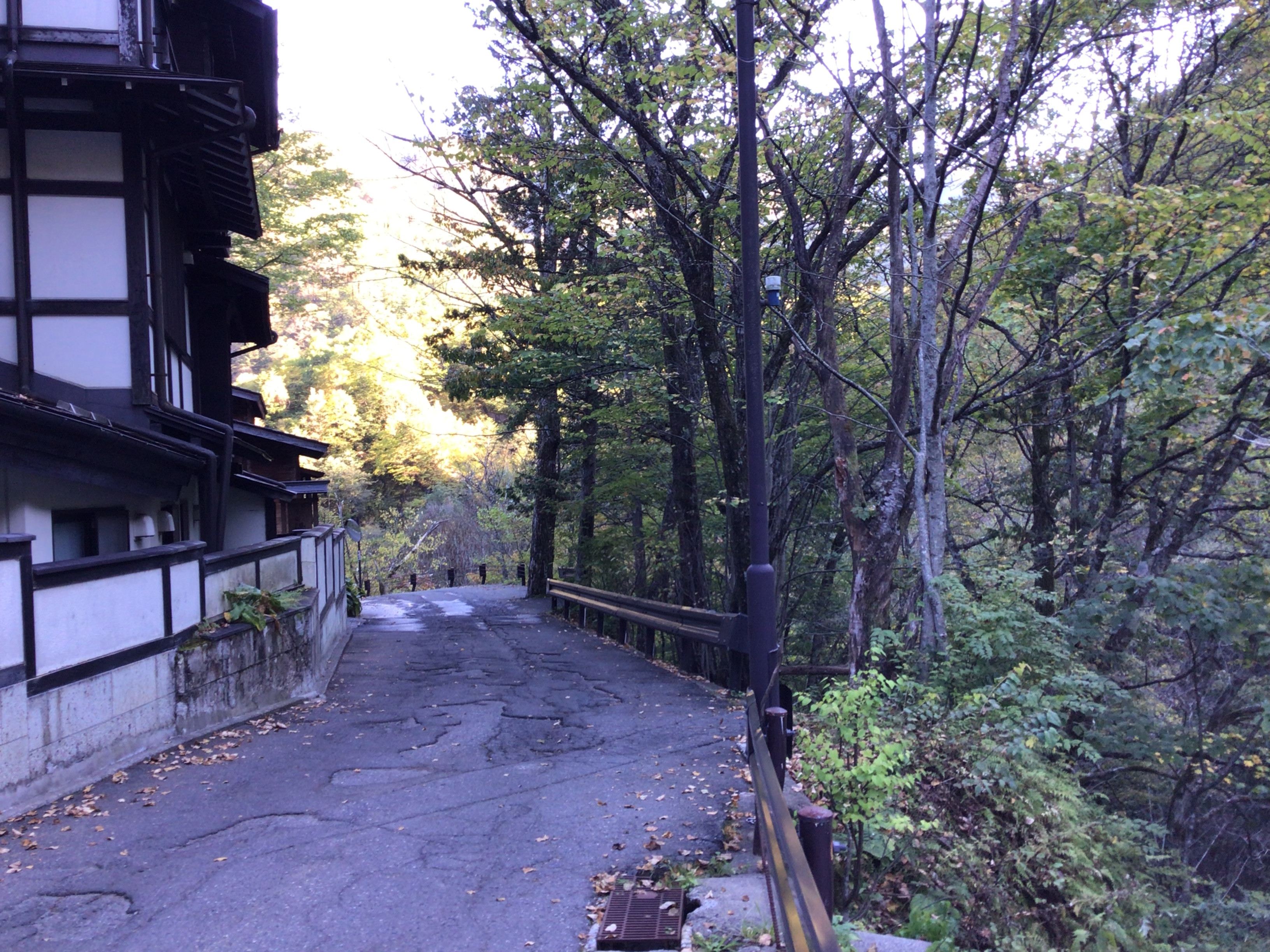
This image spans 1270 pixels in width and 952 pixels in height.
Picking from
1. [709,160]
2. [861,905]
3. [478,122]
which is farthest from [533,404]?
[861,905]

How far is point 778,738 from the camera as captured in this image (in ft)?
16.8

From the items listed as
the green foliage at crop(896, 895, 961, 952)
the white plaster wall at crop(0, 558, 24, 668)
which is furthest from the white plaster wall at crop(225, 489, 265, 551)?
the green foliage at crop(896, 895, 961, 952)

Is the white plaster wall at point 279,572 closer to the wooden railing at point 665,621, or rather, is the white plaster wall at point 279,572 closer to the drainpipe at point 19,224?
the drainpipe at point 19,224

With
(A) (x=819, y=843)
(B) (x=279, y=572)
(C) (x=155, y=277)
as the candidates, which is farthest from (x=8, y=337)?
(A) (x=819, y=843)

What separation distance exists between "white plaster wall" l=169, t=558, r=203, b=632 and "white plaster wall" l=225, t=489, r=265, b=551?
26.7 feet

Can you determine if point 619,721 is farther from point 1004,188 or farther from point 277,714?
point 1004,188

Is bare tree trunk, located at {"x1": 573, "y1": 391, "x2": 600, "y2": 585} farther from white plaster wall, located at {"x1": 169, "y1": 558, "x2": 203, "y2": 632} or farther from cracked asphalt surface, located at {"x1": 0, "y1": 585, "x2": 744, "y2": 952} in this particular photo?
white plaster wall, located at {"x1": 169, "y1": 558, "x2": 203, "y2": 632}

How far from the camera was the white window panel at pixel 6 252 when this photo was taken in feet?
35.6

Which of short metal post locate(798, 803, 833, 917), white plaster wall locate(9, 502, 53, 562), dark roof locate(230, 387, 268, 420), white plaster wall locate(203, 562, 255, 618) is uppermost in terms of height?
dark roof locate(230, 387, 268, 420)

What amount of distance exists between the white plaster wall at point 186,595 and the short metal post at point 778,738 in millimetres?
5992

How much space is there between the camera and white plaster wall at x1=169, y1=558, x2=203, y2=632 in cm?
853

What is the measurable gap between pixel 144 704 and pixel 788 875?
683 centimetres

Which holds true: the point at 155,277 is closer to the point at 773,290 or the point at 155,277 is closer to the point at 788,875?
the point at 773,290

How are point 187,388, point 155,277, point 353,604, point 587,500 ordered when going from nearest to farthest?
1. point 155,277
2. point 187,388
3. point 587,500
4. point 353,604
